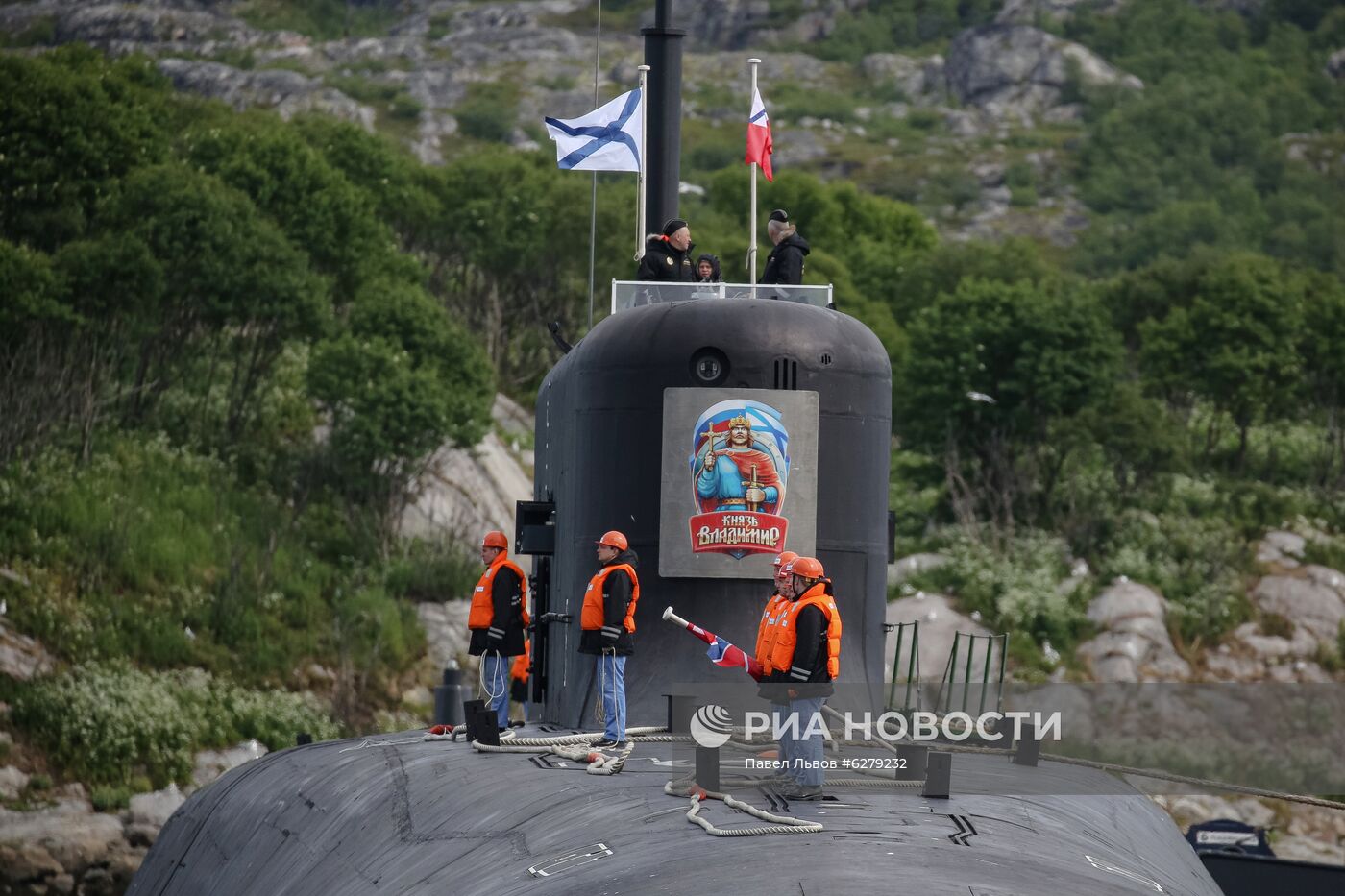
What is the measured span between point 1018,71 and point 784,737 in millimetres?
134376

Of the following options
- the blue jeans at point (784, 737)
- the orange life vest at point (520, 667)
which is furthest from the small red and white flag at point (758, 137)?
the blue jeans at point (784, 737)

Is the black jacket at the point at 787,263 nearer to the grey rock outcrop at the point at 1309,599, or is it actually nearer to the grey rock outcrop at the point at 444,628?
the grey rock outcrop at the point at 444,628

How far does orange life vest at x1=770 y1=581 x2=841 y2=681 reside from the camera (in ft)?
32.3

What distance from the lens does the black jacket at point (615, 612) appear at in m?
11.7

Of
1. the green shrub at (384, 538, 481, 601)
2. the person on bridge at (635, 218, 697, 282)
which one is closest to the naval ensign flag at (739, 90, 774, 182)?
the person on bridge at (635, 218, 697, 282)

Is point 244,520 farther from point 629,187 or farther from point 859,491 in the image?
point 859,491

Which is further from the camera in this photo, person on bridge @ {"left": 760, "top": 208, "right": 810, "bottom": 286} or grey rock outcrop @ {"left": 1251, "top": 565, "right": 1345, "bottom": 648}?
grey rock outcrop @ {"left": 1251, "top": 565, "right": 1345, "bottom": 648}

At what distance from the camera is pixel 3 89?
39.0m

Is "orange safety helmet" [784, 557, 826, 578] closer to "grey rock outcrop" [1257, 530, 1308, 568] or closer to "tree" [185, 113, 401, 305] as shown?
"grey rock outcrop" [1257, 530, 1308, 568]

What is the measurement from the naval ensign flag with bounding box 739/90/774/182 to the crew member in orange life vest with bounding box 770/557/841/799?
250 inches

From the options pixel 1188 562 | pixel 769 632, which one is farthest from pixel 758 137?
pixel 1188 562

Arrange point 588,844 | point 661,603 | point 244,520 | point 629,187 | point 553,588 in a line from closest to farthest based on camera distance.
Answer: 1. point 588,844
2. point 661,603
3. point 553,588
4. point 244,520
5. point 629,187

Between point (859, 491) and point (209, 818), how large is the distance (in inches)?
211

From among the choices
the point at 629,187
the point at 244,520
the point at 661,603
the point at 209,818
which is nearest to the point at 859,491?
the point at 661,603
